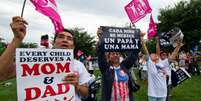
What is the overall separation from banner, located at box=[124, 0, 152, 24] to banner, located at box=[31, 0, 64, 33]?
4.64 meters

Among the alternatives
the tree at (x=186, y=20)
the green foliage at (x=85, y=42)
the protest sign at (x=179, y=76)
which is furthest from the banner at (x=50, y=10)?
the green foliage at (x=85, y=42)

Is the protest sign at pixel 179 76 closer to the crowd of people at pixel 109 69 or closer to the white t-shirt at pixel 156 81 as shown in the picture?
the crowd of people at pixel 109 69

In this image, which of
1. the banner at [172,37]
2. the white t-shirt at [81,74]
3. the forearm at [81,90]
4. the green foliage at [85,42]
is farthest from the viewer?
the green foliage at [85,42]

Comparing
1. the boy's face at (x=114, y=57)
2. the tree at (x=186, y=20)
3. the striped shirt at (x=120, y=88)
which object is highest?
→ the tree at (x=186, y=20)

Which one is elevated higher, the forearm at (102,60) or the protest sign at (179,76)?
the forearm at (102,60)

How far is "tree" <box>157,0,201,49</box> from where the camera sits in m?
45.2

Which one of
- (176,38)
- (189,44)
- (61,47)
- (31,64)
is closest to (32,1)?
(61,47)

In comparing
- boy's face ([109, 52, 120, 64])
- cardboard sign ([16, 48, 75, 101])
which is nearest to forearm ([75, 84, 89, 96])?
cardboard sign ([16, 48, 75, 101])

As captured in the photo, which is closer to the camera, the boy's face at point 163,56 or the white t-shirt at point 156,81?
the white t-shirt at point 156,81

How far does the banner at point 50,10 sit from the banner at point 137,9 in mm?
4638

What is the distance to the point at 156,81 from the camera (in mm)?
9430

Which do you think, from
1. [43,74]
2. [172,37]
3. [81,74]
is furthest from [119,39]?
[172,37]

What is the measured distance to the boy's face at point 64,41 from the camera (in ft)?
16.8

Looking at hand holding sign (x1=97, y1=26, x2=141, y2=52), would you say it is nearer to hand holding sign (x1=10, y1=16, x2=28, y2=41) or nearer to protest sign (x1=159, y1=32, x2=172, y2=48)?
hand holding sign (x1=10, y1=16, x2=28, y2=41)
